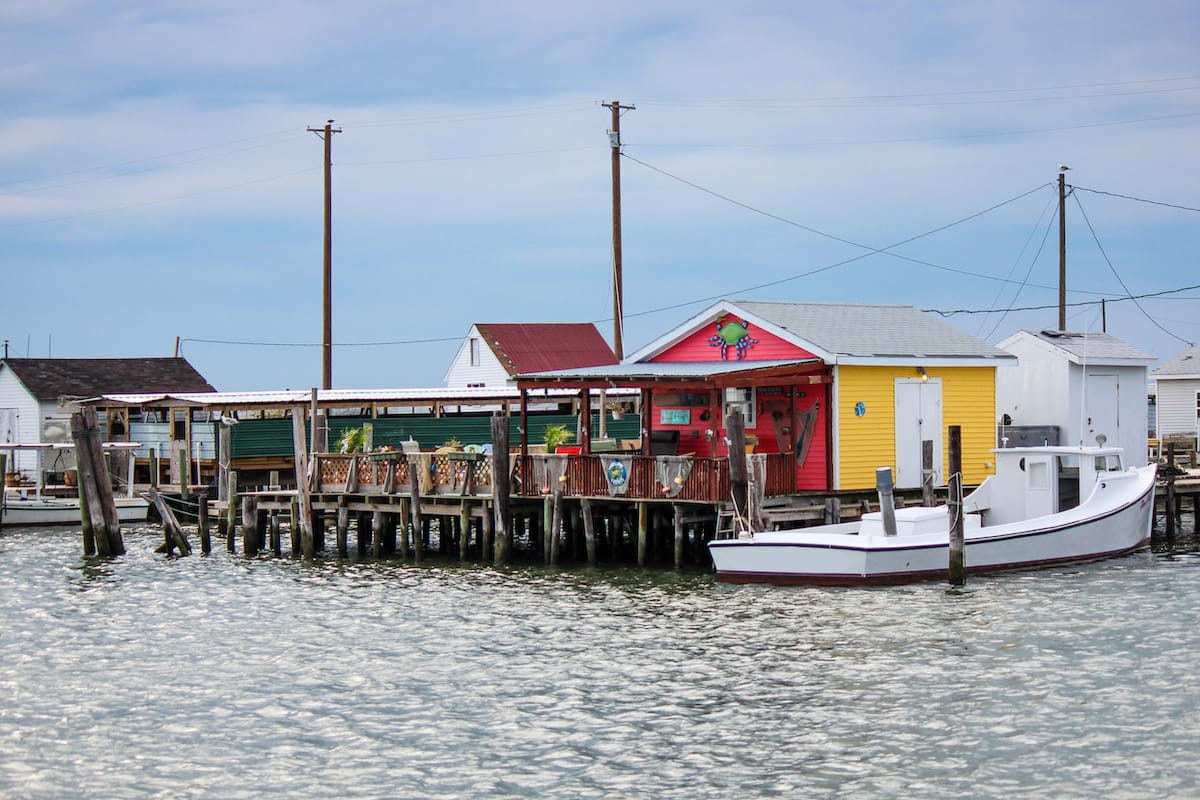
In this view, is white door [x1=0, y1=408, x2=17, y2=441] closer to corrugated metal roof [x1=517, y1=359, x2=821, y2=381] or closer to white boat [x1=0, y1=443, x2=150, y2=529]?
white boat [x1=0, y1=443, x2=150, y2=529]

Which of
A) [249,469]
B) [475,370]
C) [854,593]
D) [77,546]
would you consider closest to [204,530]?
[77,546]

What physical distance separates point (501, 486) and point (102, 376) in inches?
1368

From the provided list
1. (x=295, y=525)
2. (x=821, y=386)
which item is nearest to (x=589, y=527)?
(x=821, y=386)

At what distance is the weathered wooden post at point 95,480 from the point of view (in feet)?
104

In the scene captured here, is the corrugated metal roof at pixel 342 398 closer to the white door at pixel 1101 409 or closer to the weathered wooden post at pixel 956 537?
the white door at pixel 1101 409

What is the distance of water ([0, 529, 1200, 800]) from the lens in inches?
544

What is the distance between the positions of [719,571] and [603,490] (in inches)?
159

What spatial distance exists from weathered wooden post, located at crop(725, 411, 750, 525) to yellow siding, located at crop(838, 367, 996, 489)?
11.5 ft

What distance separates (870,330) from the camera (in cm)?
3134

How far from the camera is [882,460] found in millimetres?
29406

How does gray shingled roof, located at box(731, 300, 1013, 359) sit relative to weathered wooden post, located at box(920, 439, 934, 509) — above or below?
above

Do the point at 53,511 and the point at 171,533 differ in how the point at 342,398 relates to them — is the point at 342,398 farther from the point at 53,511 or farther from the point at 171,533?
the point at 171,533

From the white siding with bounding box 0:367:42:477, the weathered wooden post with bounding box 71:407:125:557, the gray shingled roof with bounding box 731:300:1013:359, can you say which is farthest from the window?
the white siding with bounding box 0:367:42:477

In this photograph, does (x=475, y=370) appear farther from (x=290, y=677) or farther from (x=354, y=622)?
(x=290, y=677)
